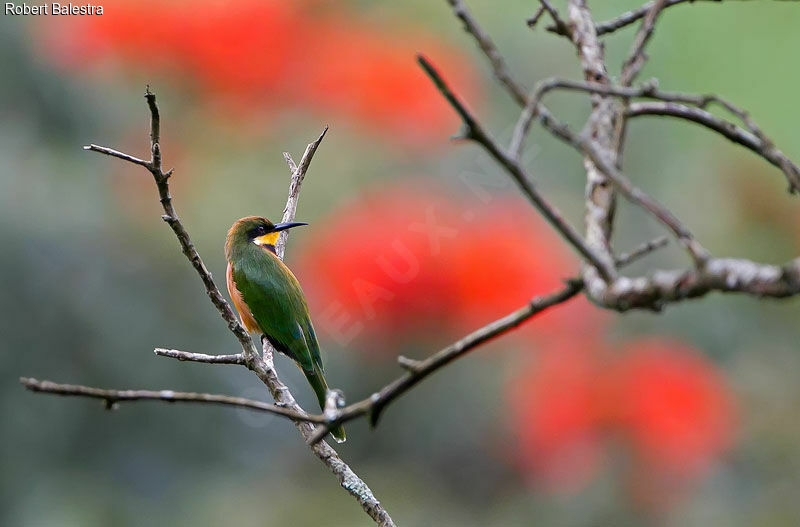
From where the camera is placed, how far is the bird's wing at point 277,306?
2191mm

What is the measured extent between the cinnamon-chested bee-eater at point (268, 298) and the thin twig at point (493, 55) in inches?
57.0

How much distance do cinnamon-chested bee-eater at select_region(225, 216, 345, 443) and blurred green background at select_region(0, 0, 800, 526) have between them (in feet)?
9.69

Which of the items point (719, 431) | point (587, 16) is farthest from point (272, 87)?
point (587, 16)

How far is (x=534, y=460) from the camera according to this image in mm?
7898

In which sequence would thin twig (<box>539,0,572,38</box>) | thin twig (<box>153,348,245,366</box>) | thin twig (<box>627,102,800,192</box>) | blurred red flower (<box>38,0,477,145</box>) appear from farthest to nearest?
1. blurred red flower (<box>38,0,477,145</box>)
2. thin twig (<box>153,348,245,366</box>)
3. thin twig (<box>539,0,572,38</box>)
4. thin twig (<box>627,102,800,192</box>)

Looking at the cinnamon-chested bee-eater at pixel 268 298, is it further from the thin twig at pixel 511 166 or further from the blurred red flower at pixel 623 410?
the blurred red flower at pixel 623 410

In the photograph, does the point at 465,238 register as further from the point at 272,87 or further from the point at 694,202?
the point at 272,87

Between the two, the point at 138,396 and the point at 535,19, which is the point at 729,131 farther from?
the point at 138,396

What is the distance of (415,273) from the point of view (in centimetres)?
758

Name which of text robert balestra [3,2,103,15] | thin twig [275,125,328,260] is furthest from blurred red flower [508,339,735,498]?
thin twig [275,125,328,260]

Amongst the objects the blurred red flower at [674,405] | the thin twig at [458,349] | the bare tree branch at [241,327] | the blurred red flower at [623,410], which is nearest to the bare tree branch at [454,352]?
the thin twig at [458,349]

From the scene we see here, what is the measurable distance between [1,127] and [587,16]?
26.2 feet

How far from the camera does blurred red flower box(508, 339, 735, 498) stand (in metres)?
7.25

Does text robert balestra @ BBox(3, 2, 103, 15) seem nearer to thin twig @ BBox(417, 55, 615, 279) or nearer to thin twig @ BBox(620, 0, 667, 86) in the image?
thin twig @ BBox(620, 0, 667, 86)
